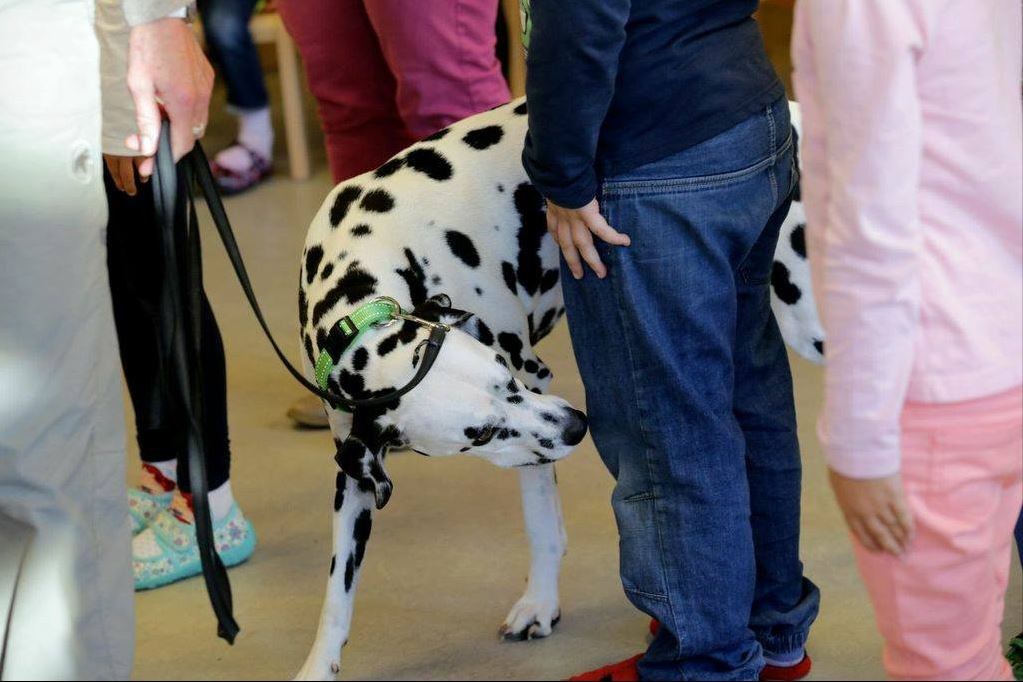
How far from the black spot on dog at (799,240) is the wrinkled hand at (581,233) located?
652 mm

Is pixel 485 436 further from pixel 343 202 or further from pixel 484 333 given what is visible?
pixel 343 202

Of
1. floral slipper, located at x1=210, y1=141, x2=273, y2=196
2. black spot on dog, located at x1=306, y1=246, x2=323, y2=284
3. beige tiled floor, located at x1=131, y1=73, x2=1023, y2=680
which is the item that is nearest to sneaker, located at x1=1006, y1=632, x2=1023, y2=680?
beige tiled floor, located at x1=131, y1=73, x2=1023, y2=680

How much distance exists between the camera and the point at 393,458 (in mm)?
2838

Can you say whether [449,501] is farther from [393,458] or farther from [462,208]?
[462,208]

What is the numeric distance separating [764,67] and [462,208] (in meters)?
0.67

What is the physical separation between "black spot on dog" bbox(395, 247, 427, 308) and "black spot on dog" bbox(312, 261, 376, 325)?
7 centimetres

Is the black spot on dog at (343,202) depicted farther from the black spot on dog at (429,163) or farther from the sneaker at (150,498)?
the sneaker at (150,498)

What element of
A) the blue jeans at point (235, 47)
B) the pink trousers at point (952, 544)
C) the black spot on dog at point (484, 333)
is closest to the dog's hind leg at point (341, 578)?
the black spot on dog at point (484, 333)

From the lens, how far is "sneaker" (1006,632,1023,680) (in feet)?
6.22

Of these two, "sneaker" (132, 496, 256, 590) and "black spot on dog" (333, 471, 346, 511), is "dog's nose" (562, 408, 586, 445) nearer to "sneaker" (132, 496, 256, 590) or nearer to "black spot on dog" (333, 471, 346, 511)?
"black spot on dog" (333, 471, 346, 511)

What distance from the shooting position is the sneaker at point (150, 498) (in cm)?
246

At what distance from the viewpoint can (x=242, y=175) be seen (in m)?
4.93

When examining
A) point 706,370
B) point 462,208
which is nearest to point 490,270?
point 462,208

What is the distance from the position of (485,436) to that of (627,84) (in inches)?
26.0
